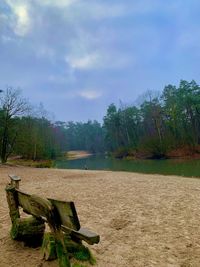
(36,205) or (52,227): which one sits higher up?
(36,205)

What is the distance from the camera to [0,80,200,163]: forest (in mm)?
36469

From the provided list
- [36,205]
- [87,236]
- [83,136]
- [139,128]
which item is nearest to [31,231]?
[36,205]

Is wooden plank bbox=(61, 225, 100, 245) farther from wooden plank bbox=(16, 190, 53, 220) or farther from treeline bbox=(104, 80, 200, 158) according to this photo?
treeline bbox=(104, 80, 200, 158)

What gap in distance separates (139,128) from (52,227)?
3153 inches

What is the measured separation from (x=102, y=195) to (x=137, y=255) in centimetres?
605

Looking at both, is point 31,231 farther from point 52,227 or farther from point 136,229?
point 136,229

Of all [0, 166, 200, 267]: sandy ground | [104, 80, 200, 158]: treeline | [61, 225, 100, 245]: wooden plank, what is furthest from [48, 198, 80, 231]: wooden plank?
[104, 80, 200, 158]: treeline

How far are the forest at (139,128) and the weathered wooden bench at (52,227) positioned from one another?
29191 mm

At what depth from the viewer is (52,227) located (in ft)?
15.1

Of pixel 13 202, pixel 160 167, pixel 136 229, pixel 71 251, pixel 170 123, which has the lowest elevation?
pixel 136 229

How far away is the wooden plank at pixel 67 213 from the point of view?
4062 millimetres

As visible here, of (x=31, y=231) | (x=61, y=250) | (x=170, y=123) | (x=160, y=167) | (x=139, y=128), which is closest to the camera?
(x=61, y=250)

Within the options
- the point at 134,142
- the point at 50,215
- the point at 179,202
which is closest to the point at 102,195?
the point at 179,202

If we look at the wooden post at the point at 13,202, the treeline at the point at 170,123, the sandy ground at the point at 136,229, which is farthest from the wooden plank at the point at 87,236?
the treeline at the point at 170,123
